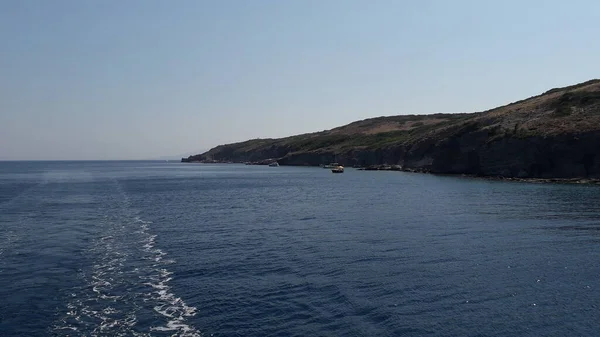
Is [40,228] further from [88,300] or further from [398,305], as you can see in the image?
[398,305]

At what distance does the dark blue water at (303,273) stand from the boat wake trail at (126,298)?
11cm

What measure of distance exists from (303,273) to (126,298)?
10845 mm

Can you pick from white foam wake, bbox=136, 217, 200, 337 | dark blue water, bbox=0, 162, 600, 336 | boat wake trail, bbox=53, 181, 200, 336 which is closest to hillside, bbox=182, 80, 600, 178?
dark blue water, bbox=0, 162, 600, 336

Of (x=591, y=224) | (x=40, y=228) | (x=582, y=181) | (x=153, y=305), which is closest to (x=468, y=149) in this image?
(x=582, y=181)

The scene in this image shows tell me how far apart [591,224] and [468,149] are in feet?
313

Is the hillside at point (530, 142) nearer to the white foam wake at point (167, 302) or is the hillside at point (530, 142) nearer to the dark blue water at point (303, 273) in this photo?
the dark blue water at point (303, 273)

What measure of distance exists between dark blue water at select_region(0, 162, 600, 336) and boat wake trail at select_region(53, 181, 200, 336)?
110 mm

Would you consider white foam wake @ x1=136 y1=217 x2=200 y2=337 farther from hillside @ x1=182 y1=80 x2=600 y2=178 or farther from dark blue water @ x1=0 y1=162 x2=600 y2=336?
hillside @ x1=182 y1=80 x2=600 y2=178

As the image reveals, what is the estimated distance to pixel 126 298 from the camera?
91.2 ft

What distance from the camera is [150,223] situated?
5719 centimetres

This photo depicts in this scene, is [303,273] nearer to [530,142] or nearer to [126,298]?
[126,298]

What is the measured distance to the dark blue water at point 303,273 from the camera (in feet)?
79.0

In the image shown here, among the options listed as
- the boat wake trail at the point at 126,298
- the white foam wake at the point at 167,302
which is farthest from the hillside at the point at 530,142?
the white foam wake at the point at 167,302

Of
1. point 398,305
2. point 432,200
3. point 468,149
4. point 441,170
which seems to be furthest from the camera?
point 441,170
